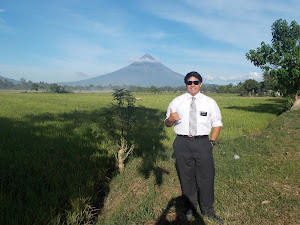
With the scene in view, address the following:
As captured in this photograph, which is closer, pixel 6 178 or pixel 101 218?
pixel 101 218

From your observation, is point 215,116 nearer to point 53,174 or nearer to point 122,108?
point 122,108

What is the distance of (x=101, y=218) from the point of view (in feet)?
10.9

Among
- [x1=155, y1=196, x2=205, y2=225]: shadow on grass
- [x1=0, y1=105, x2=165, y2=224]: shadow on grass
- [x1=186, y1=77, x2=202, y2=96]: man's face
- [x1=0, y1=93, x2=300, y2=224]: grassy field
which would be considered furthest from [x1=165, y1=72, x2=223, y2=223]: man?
[x1=0, y1=105, x2=165, y2=224]: shadow on grass

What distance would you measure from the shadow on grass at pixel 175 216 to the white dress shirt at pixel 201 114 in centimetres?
135

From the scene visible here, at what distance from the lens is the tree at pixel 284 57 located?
46.8 feet

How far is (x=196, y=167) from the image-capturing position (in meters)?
3.10

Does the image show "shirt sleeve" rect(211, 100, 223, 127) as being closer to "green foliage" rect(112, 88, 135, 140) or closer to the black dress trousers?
the black dress trousers

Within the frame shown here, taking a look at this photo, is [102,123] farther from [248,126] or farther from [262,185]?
[248,126]

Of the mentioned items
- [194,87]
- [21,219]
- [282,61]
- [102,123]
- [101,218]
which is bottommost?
[101,218]

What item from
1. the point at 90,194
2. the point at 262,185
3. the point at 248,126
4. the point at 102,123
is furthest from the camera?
the point at 248,126

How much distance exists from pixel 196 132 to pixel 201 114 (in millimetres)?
289

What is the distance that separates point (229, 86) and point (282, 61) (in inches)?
3927

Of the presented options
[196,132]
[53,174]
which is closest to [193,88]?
[196,132]

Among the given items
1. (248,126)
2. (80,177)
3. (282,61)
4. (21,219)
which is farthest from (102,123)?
(282,61)
